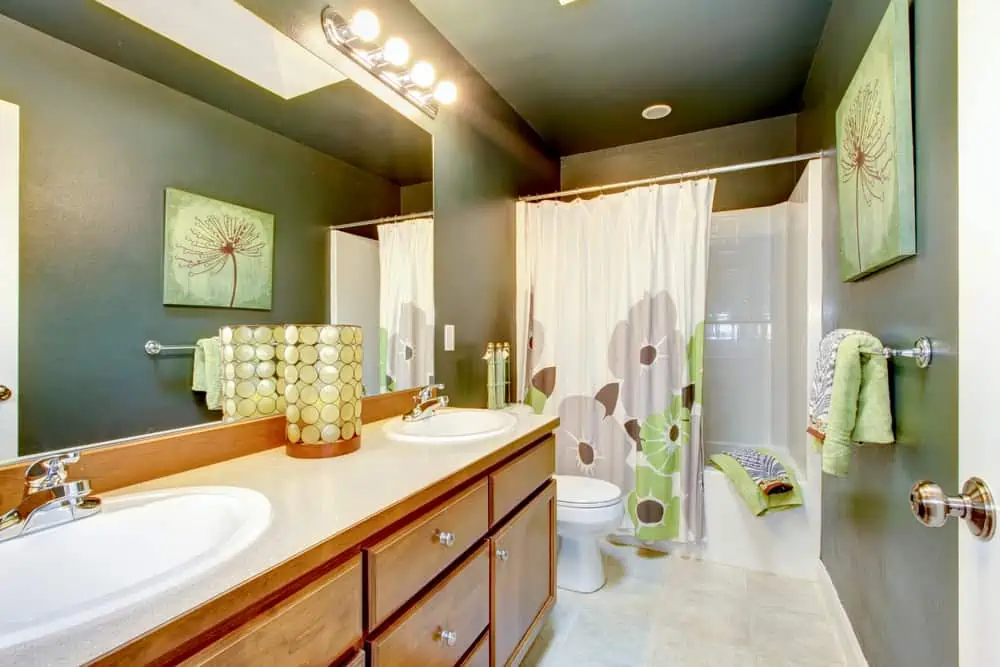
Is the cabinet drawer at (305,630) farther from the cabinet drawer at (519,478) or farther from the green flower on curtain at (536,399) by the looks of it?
the green flower on curtain at (536,399)

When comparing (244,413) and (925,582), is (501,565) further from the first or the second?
(925,582)

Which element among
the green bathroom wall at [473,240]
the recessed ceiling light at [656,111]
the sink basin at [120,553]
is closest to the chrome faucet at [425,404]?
the green bathroom wall at [473,240]

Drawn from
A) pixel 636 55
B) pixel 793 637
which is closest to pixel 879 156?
pixel 636 55

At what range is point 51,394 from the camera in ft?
2.78

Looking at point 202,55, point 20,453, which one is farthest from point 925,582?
point 202,55

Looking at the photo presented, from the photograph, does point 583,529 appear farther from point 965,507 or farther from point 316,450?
point 965,507

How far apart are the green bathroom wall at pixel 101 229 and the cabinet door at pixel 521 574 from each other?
34.1 inches

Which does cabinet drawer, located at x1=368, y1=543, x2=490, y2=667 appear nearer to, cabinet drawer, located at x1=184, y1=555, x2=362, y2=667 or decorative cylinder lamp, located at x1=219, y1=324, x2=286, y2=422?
cabinet drawer, located at x1=184, y1=555, x2=362, y2=667

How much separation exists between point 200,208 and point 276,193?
Answer: 0.79 feet

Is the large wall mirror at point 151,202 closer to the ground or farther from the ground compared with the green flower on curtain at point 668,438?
farther from the ground

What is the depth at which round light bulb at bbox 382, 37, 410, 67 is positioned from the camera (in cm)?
156

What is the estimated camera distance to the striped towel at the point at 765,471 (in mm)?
2018

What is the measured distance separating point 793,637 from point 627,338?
1352mm

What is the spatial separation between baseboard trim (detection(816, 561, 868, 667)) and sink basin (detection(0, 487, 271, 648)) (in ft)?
6.17
